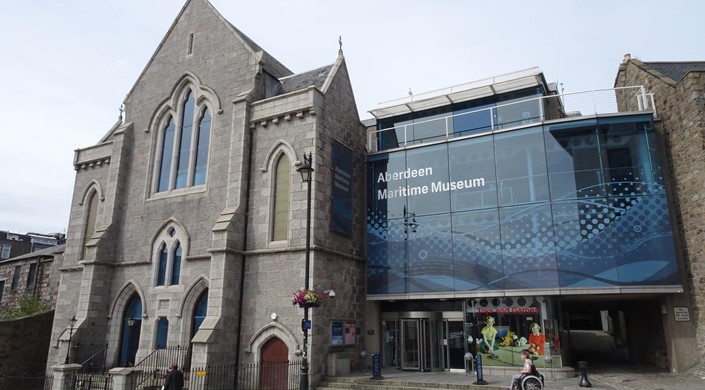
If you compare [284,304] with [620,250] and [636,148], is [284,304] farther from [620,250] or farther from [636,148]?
[636,148]

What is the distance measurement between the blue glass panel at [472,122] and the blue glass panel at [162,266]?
1386cm

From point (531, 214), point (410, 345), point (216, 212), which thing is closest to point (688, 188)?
point (531, 214)

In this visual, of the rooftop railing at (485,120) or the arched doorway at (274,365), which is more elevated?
the rooftop railing at (485,120)

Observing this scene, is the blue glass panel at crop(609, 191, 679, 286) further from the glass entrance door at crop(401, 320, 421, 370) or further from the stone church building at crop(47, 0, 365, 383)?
the stone church building at crop(47, 0, 365, 383)

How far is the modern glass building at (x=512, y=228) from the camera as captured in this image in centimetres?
1778

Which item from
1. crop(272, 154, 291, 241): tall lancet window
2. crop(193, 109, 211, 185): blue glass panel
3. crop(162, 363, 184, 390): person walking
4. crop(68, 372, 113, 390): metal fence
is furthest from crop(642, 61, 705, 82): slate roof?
crop(68, 372, 113, 390): metal fence

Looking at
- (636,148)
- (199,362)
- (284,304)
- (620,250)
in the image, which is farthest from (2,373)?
(636,148)

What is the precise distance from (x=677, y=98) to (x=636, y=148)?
2.30 meters

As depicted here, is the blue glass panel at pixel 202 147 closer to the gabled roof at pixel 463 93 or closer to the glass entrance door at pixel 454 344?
the gabled roof at pixel 463 93

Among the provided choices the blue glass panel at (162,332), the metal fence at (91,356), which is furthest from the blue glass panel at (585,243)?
the metal fence at (91,356)

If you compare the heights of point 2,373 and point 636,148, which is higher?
point 636,148

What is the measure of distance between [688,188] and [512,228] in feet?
19.9

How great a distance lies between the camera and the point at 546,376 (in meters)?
17.4

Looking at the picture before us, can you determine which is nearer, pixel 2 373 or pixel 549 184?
pixel 549 184
